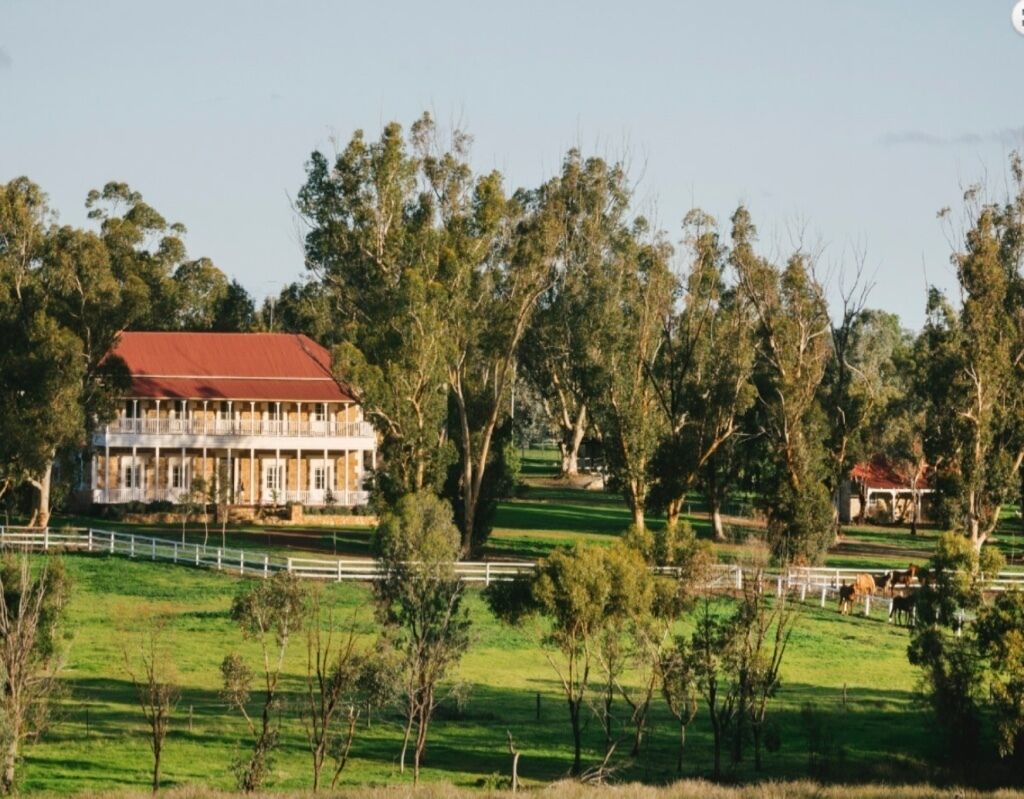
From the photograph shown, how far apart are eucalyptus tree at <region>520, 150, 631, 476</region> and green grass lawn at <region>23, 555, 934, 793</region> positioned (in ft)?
116

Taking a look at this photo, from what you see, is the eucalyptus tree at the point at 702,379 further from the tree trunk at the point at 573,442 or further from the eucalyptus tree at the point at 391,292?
the tree trunk at the point at 573,442

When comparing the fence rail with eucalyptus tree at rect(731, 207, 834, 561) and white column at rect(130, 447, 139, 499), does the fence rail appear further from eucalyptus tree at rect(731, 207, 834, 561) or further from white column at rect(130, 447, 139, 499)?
white column at rect(130, 447, 139, 499)

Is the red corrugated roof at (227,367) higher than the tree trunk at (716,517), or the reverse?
the red corrugated roof at (227,367)

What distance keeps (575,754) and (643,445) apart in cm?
2769

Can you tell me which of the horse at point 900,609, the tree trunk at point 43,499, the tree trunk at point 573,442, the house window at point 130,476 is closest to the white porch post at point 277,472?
the house window at point 130,476

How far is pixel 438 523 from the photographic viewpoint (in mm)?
37625

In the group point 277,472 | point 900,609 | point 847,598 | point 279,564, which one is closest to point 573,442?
point 277,472

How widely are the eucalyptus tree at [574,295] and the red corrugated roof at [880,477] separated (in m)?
13.9

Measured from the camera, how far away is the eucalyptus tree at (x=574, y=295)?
8475 centimetres

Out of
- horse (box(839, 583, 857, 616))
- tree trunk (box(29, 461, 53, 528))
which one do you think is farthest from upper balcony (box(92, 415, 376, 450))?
horse (box(839, 583, 857, 616))

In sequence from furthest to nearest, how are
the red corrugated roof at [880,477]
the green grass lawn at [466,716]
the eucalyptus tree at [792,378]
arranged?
the red corrugated roof at [880,477]
the eucalyptus tree at [792,378]
the green grass lawn at [466,716]

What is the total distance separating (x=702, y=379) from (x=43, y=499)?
81.8 feet

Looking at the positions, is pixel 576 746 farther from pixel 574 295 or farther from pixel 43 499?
pixel 574 295

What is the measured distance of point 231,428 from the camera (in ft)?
238
